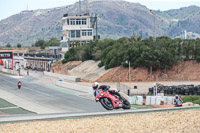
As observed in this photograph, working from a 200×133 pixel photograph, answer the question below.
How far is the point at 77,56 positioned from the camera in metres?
96.0

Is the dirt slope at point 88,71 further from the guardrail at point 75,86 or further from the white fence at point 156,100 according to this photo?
the white fence at point 156,100

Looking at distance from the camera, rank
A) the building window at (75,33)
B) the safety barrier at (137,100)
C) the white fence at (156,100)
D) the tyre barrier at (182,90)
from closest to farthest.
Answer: the white fence at (156,100), the safety barrier at (137,100), the tyre barrier at (182,90), the building window at (75,33)

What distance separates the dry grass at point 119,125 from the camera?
1448 centimetres

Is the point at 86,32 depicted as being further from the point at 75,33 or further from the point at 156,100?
the point at 156,100

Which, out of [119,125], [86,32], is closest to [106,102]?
[119,125]

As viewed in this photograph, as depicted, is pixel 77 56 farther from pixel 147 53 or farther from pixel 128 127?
pixel 128 127

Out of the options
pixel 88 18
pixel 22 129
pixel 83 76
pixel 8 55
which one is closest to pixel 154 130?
pixel 22 129

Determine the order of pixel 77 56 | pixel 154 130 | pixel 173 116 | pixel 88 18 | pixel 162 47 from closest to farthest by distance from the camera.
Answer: pixel 154 130, pixel 173 116, pixel 162 47, pixel 77 56, pixel 88 18

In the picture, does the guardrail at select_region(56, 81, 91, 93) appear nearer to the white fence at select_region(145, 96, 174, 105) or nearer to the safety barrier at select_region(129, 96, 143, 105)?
the safety barrier at select_region(129, 96, 143, 105)

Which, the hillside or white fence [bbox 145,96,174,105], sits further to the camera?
the hillside

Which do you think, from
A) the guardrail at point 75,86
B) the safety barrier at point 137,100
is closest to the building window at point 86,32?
the guardrail at point 75,86

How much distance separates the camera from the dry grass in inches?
570

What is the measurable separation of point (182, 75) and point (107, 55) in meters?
17.1

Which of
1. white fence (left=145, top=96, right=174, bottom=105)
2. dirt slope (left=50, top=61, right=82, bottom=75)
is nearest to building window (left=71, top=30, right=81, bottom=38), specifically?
dirt slope (left=50, top=61, right=82, bottom=75)
